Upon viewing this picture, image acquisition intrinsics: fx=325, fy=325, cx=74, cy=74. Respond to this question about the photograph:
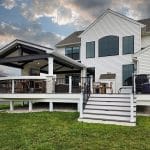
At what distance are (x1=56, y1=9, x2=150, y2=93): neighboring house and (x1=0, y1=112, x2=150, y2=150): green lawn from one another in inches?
314

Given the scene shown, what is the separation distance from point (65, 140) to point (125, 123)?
4.02 metres

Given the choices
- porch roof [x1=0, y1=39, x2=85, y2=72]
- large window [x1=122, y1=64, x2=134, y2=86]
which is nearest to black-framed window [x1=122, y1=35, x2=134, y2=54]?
large window [x1=122, y1=64, x2=134, y2=86]

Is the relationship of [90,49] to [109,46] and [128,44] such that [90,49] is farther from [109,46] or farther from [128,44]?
[128,44]

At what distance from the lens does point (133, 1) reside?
27.7 metres

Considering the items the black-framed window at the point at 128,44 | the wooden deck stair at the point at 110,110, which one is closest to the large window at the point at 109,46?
the black-framed window at the point at 128,44

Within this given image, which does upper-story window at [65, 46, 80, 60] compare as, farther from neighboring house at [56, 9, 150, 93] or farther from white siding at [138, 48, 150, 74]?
white siding at [138, 48, 150, 74]

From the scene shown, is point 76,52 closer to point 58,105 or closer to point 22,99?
point 58,105

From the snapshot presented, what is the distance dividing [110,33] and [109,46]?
1.02 m

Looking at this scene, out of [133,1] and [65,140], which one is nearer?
[65,140]

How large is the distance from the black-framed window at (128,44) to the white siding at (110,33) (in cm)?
26

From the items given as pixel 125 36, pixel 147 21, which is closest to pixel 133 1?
pixel 147 21

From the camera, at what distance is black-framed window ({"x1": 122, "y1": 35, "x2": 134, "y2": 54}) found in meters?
24.1

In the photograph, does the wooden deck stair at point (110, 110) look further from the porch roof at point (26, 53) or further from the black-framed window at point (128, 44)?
the black-framed window at point (128, 44)

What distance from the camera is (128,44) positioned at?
2427 centimetres
